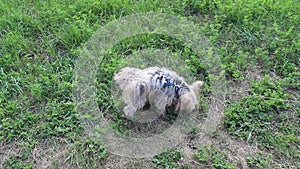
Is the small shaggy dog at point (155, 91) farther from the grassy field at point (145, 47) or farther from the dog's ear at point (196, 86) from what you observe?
the grassy field at point (145, 47)

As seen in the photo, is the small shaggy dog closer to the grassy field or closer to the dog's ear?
the dog's ear

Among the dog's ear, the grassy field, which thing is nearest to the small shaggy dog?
the dog's ear

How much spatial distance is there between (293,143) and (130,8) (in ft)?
6.44

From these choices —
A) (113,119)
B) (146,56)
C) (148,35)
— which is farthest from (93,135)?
(148,35)

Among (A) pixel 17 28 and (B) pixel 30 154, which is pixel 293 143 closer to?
(B) pixel 30 154

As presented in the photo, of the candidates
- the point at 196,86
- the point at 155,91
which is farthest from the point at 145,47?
the point at 155,91

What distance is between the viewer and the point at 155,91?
8.80 ft

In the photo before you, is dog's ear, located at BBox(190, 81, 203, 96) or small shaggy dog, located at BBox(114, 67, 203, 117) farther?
dog's ear, located at BBox(190, 81, 203, 96)

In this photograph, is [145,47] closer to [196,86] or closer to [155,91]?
[196,86]

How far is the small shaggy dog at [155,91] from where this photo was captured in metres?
2.68

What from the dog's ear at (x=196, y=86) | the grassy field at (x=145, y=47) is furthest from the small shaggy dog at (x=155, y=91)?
the grassy field at (x=145, y=47)

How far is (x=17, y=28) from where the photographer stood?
346cm

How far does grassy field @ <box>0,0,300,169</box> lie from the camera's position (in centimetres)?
272

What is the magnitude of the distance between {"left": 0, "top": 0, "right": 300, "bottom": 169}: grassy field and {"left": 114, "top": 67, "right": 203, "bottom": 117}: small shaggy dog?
18 cm
